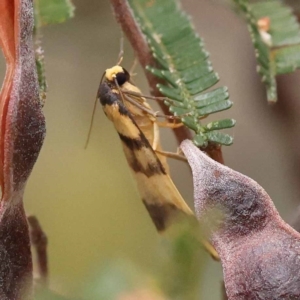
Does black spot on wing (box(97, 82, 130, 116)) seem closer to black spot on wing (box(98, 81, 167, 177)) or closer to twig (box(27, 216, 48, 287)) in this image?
black spot on wing (box(98, 81, 167, 177))

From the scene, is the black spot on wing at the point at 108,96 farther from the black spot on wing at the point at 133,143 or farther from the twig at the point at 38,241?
the twig at the point at 38,241

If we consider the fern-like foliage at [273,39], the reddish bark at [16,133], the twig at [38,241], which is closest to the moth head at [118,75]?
the fern-like foliage at [273,39]

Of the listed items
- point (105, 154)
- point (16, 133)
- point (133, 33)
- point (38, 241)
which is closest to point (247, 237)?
point (16, 133)

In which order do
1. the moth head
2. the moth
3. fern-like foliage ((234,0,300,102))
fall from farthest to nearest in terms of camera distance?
the moth head → fern-like foliage ((234,0,300,102)) → the moth

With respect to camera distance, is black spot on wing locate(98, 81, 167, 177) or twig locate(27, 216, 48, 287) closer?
twig locate(27, 216, 48, 287)

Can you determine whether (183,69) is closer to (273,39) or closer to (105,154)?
(273,39)

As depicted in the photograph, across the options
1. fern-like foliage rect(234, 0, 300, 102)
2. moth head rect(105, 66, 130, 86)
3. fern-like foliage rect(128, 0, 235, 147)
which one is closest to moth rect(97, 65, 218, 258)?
moth head rect(105, 66, 130, 86)
